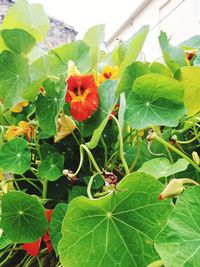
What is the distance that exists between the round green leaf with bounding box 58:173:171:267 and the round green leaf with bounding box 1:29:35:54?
0.98 ft

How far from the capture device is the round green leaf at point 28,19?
1.84 ft

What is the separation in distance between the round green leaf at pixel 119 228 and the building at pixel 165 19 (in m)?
4.59

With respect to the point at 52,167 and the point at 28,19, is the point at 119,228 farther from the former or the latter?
the point at 28,19

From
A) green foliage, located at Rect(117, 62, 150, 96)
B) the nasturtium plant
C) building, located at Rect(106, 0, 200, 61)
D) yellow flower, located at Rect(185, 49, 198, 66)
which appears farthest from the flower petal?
building, located at Rect(106, 0, 200, 61)

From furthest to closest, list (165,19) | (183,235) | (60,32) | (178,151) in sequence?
(165,19) < (60,32) < (178,151) < (183,235)

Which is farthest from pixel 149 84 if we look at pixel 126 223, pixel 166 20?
pixel 166 20

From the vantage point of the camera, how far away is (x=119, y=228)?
0.31 m

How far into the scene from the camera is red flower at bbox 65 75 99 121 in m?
0.42

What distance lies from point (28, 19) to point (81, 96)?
0.84ft

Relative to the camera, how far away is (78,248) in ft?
0.98

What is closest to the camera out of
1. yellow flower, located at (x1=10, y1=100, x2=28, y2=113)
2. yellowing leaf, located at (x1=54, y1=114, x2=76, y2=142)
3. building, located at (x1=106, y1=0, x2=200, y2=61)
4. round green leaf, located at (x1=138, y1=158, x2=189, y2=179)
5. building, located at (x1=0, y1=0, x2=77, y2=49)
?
round green leaf, located at (x1=138, y1=158, x2=189, y2=179)

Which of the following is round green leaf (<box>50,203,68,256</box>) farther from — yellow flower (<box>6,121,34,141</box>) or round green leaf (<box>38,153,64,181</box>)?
yellow flower (<box>6,121,34,141</box>)

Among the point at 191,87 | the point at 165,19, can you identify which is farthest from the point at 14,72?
the point at 165,19

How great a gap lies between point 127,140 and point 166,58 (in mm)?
132
